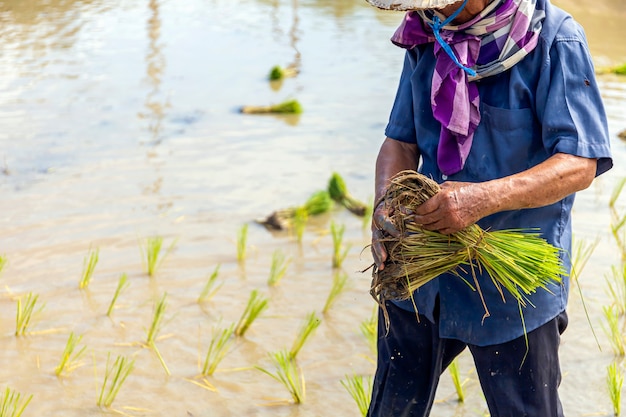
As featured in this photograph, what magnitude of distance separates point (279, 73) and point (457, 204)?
676 centimetres

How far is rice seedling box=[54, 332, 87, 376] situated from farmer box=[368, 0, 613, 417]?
152 centimetres

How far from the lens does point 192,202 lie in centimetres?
529

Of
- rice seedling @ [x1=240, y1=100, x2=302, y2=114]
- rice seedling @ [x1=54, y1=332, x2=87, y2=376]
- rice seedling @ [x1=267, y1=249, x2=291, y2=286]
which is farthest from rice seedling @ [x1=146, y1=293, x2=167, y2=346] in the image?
rice seedling @ [x1=240, y1=100, x2=302, y2=114]

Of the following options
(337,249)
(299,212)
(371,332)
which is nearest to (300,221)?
(299,212)

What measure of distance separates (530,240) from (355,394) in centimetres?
137

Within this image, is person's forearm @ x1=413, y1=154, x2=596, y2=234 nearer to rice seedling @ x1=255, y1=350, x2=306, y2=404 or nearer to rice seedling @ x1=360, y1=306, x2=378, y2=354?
rice seedling @ x1=255, y1=350, x2=306, y2=404

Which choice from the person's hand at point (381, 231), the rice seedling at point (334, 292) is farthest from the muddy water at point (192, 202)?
the person's hand at point (381, 231)

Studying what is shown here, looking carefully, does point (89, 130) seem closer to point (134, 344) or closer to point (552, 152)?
point (134, 344)

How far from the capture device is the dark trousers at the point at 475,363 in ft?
6.73

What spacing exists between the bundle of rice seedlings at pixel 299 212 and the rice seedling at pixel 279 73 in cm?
347

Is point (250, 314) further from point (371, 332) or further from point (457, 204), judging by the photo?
point (457, 204)

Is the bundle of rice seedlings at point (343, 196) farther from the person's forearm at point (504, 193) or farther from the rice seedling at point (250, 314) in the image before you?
the person's forearm at point (504, 193)

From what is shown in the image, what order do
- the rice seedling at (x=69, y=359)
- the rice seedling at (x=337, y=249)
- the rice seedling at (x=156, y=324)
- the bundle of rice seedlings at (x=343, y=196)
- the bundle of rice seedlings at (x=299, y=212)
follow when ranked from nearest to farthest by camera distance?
the rice seedling at (x=69, y=359)
the rice seedling at (x=156, y=324)
the rice seedling at (x=337, y=249)
the bundle of rice seedlings at (x=299, y=212)
the bundle of rice seedlings at (x=343, y=196)

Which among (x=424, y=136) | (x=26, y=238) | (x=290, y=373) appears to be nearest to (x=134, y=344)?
(x=290, y=373)
